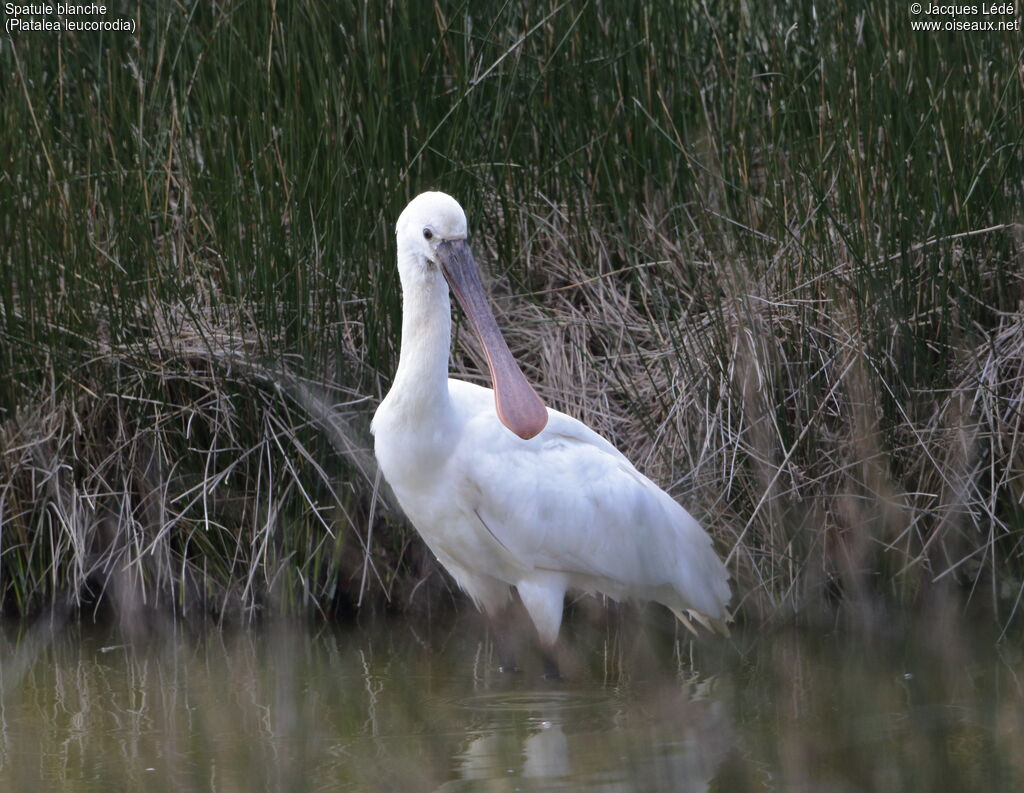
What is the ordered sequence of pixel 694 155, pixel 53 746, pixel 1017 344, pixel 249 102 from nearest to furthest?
pixel 53 746
pixel 1017 344
pixel 249 102
pixel 694 155

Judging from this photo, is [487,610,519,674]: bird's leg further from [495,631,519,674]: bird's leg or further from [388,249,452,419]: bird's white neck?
[388,249,452,419]: bird's white neck

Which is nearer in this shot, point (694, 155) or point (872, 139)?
point (872, 139)

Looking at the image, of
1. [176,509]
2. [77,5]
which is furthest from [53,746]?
[77,5]

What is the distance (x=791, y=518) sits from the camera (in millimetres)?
4492

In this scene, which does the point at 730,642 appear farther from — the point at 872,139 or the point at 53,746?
the point at 53,746

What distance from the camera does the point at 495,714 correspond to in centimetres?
395

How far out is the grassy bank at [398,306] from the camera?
14.7 feet

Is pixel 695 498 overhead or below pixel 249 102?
below

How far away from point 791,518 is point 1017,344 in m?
0.90

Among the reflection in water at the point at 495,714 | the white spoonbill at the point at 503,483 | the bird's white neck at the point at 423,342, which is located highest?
the bird's white neck at the point at 423,342

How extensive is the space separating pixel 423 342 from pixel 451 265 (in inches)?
9.4

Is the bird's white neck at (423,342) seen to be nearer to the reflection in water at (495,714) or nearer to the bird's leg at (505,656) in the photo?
the bird's leg at (505,656)

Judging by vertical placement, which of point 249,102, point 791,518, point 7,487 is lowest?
point 791,518

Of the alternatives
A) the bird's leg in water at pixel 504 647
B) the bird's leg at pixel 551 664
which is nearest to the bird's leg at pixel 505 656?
the bird's leg in water at pixel 504 647
